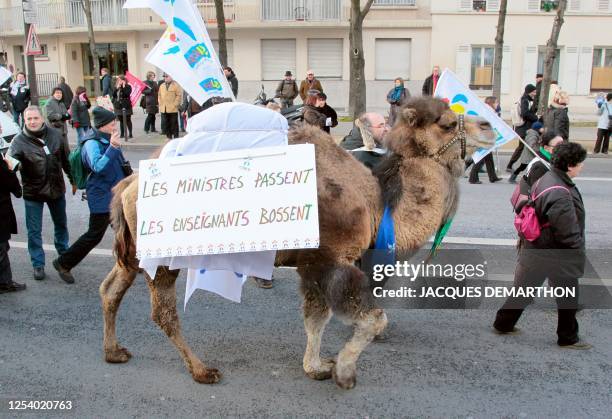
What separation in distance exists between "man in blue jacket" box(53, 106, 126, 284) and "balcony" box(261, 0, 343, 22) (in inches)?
959

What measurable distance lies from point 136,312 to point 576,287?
3907 millimetres

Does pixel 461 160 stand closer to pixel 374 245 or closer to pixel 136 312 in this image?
pixel 374 245

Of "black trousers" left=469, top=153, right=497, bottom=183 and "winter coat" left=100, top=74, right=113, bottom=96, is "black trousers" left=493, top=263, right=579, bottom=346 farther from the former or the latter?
"winter coat" left=100, top=74, right=113, bottom=96

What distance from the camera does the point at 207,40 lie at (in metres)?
4.40

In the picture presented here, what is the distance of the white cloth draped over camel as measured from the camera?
3854 mm

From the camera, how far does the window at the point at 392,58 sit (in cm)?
2822

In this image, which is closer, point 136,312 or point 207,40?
point 207,40

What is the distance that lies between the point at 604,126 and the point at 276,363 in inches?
533

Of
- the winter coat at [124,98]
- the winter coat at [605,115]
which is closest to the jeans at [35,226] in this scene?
the winter coat at [124,98]

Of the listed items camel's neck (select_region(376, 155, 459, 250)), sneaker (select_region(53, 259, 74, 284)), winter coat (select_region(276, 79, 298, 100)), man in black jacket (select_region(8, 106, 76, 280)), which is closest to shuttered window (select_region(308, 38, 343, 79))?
winter coat (select_region(276, 79, 298, 100))

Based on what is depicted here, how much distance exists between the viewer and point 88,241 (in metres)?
5.99

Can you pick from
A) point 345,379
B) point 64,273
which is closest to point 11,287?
point 64,273

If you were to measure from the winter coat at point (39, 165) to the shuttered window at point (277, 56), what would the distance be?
78.2 feet

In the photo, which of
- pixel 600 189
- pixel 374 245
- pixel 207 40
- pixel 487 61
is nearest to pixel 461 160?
pixel 374 245
